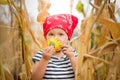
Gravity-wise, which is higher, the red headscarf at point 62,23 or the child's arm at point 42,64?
the red headscarf at point 62,23

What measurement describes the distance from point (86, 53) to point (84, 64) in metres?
0.04

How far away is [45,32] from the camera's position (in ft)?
5.10

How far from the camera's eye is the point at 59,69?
1.53m

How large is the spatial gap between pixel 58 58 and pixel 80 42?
11 cm

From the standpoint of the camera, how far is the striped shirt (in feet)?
5.00

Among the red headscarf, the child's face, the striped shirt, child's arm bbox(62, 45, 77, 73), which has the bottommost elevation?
the striped shirt

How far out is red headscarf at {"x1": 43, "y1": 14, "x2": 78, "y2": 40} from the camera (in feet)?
5.01

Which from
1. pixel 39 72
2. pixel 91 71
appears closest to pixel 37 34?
pixel 39 72

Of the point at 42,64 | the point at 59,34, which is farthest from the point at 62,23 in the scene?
the point at 42,64

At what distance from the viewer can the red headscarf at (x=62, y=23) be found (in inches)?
60.1

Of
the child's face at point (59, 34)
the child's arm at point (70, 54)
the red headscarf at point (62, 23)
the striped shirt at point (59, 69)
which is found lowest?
the striped shirt at point (59, 69)

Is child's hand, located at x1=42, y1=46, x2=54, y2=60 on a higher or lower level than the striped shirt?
higher

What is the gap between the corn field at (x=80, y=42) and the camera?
1492 millimetres

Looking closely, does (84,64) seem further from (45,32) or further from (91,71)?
(45,32)
